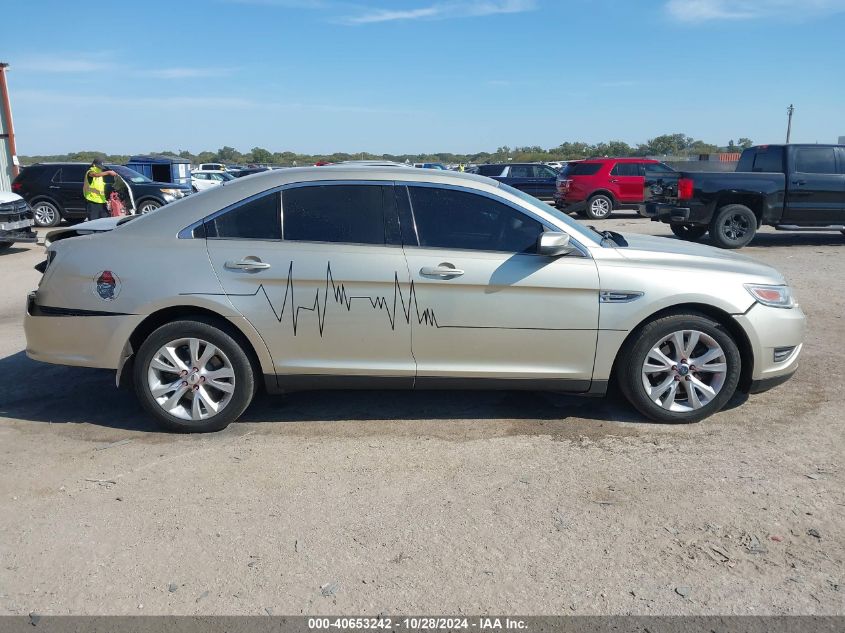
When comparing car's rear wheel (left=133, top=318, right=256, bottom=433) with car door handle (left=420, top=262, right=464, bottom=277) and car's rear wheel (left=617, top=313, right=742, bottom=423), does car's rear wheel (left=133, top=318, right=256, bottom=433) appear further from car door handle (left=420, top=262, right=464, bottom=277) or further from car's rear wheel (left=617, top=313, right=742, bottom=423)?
car's rear wheel (left=617, top=313, right=742, bottom=423)

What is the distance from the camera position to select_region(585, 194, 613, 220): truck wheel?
20.4m

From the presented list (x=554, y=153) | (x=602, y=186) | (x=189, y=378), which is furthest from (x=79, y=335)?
(x=554, y=153)

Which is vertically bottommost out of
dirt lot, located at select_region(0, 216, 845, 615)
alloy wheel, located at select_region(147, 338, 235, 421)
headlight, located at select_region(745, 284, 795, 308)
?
dirt lot, located at select_region(0, 216, 845, 615)

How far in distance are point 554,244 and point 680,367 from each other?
1215 millimetres

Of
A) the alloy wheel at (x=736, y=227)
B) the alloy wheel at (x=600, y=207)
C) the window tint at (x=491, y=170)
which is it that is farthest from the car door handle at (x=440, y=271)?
the window tint at (x=491, y=170)

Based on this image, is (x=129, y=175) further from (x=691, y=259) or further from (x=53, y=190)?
(x=691, y=259)

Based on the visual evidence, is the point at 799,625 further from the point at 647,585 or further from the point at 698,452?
the point at 698,452

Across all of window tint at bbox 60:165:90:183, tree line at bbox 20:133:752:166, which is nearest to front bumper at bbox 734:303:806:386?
window tint at bbox 60:165:90:183

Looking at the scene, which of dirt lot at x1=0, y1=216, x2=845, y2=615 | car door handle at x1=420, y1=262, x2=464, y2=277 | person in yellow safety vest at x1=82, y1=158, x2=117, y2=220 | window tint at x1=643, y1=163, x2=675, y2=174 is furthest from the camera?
window tint at x1=643, y1=163, x2=675, y2=174

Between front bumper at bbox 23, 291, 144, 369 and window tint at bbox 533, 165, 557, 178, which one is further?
window tint at bbox 533, 165, 557, 178

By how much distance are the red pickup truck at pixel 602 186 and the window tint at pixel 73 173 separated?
1285 cm

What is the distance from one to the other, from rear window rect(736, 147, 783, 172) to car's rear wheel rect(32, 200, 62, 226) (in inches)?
628

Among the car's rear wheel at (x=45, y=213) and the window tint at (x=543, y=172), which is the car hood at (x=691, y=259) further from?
the window tint at (x=543, y=172)

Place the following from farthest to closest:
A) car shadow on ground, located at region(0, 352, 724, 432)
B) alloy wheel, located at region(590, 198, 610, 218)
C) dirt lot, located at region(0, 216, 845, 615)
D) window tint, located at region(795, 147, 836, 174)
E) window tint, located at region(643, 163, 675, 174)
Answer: window tint, located at region(643, 163, 675, 174)
alloy wheel, located at region(590, 198, 610, 218)
window tint, located at region(795, 147, 836, 174)
car shadow on ground, located at region(0, 352, 724, 432)
dirt lot, located at region(0, 216, 845, 615)
